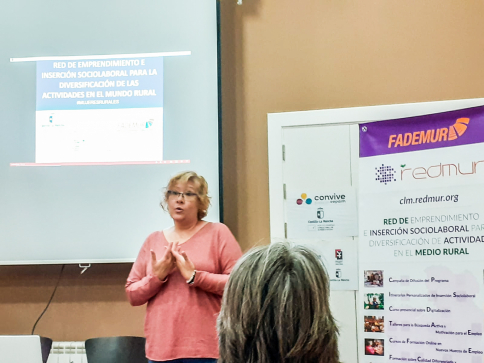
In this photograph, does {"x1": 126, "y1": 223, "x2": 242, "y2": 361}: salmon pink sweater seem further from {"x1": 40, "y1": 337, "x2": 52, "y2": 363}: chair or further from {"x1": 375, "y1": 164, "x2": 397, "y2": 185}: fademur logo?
{"x1": 375, "y1": 164, "x2": 397, "y2": 185}: fademur logo

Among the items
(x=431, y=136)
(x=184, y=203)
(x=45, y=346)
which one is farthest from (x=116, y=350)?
(x=431, y=136)

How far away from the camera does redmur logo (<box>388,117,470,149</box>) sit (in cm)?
167

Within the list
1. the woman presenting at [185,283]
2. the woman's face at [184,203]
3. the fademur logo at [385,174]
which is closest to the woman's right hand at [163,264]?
the woman presenting at [185,283]

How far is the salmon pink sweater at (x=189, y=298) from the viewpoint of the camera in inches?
80.4

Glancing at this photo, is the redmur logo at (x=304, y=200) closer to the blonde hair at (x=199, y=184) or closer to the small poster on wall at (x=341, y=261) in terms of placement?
the small poster on wall at (x=341, y=261)

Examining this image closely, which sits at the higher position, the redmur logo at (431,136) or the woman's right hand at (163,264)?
the redmur logo at (431,136)

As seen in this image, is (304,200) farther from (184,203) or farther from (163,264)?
(163,264)

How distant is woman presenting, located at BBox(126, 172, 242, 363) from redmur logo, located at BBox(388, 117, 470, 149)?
863mm

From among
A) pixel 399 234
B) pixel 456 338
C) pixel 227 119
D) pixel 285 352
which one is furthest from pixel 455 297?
pixel 227 119

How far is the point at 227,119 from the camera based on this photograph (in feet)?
8.54

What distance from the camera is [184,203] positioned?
7.41 ft

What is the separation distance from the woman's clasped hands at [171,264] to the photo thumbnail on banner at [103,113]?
2.04ft

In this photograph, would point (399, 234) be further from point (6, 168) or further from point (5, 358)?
point (6, 168)

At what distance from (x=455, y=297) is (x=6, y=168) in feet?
7.45
